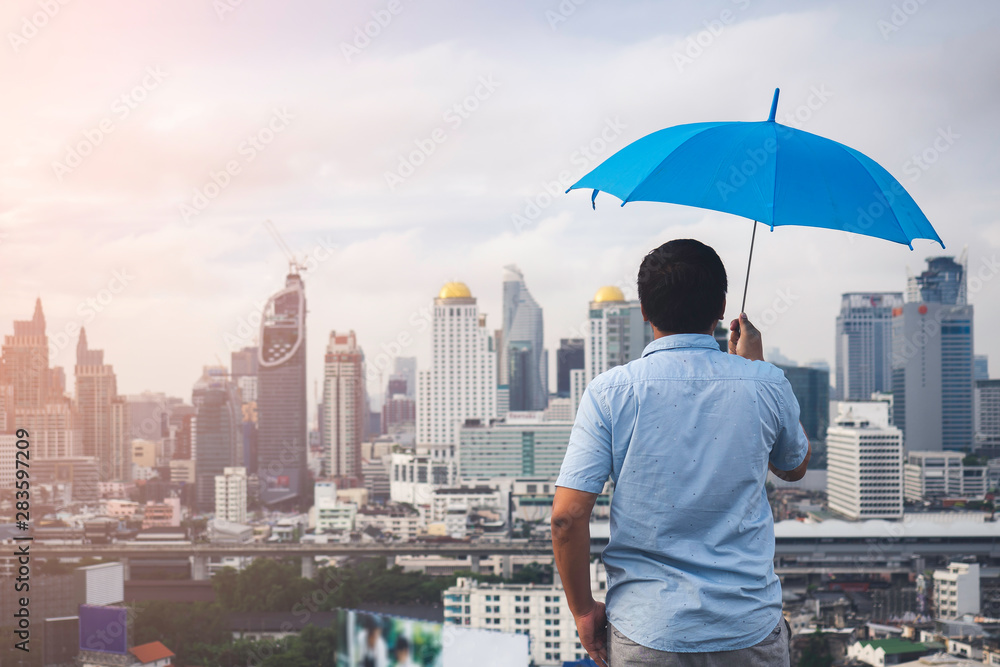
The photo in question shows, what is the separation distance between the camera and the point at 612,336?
17.5 m

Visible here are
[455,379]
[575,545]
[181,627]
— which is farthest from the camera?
[455,379]

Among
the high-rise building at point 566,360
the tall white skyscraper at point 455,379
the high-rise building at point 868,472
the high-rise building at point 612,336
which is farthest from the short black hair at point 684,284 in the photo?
the high-rise building at point 566,360

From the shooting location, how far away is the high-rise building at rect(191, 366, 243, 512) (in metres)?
16.0

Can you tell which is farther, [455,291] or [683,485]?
[455,291]

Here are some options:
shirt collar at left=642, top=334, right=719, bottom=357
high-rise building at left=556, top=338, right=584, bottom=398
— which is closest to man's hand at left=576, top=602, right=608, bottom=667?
shirt collar at left=642, top=334, right=719, bottom=357

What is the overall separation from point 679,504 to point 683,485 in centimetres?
2

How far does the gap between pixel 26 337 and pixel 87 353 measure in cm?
406

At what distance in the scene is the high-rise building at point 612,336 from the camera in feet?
53.6

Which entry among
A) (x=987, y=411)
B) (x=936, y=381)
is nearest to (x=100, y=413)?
(x=936, y=381)

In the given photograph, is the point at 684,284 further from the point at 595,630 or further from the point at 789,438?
the point at 595,630

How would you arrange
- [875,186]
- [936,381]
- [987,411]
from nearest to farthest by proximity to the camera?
[875,186] → [987,411] → [936,381]

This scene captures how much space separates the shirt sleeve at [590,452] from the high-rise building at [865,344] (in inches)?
783

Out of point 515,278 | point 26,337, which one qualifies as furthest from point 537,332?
point 26,337

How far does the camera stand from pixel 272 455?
19.6 meters
